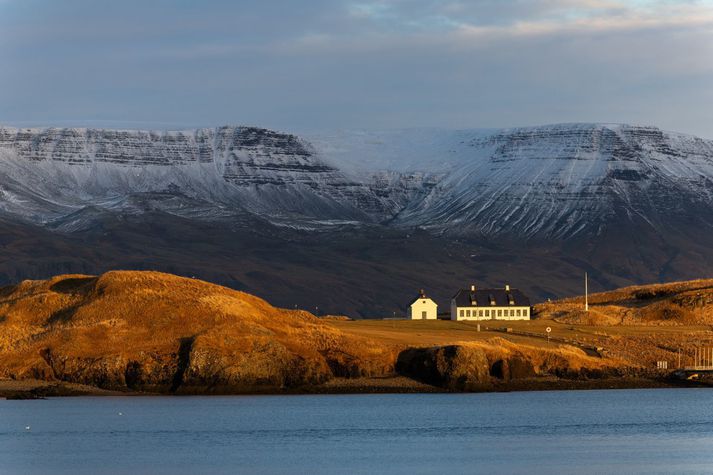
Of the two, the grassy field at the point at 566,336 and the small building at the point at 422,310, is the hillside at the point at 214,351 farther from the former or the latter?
the small building at the point at 422,310

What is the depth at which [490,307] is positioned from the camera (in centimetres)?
15125

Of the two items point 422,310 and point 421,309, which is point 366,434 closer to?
point 421,309

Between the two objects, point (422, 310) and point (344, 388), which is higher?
point (422, 310)

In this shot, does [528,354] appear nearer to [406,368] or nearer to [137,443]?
[406,368]

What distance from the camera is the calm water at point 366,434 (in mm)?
79500

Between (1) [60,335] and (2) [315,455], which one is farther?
(1) [60,335]

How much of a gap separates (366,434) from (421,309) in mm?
64648

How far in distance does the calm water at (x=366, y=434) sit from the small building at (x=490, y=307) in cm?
3102

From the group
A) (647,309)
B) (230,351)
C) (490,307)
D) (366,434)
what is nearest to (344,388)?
(230,351)

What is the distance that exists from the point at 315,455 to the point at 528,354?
39.5 metres

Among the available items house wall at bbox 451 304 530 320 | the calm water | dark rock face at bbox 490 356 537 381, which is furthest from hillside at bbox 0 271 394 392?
house wall at bbox 451 304 530 320

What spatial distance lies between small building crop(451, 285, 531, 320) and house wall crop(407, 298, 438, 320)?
5.18 meters

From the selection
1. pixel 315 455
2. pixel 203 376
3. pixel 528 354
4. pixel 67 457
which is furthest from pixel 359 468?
pixel 528 354

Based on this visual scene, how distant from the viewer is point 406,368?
384 feet
